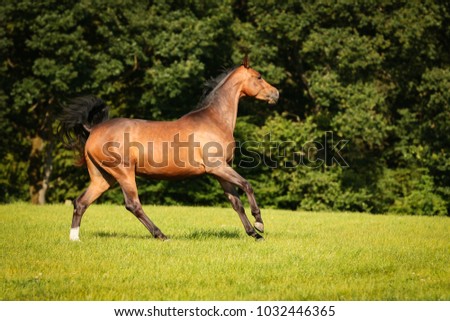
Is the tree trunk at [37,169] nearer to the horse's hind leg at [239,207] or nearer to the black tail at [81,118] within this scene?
the black tail at [81,118]

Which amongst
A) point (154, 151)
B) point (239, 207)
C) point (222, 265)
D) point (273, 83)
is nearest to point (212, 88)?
point (154, 151)

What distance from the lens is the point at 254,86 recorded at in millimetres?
12070

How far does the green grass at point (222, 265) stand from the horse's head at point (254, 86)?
8.77 ft

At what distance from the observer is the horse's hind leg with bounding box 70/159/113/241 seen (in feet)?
37.3

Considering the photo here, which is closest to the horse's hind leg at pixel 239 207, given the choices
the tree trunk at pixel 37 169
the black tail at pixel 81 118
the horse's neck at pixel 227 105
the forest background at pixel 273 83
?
the horse's neck at pixel 227 105

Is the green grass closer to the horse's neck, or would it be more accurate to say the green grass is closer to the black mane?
the horse's neck

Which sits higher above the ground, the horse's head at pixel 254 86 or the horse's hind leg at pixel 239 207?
the horse's head at pixel 254 86

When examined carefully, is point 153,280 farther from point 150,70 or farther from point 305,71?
point 305,71

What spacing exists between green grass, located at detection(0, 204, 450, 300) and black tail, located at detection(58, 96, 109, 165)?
69.1 inches

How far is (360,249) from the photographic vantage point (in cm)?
1049

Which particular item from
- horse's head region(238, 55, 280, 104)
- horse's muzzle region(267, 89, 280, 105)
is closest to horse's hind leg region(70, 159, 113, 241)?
horse's head region(238, 55, 280, 104)

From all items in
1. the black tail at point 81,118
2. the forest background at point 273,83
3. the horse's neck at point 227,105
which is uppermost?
the horse's neck at point 227,105

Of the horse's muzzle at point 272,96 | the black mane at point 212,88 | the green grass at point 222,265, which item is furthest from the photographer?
the horse's muzzle at point 272,96

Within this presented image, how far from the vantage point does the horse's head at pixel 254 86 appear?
12.0 meters
